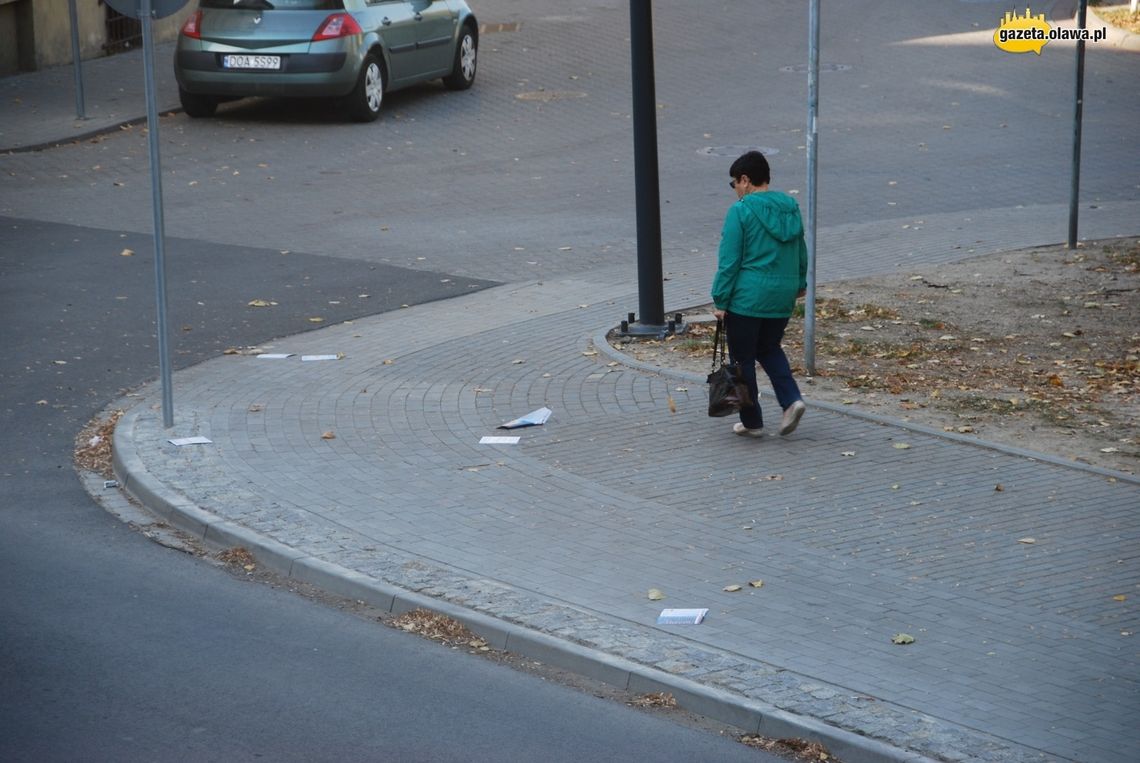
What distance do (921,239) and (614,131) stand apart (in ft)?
21.3

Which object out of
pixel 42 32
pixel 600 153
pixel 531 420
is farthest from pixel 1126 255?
pixel 42 32

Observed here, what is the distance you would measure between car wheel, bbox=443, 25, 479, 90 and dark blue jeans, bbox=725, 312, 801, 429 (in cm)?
1449

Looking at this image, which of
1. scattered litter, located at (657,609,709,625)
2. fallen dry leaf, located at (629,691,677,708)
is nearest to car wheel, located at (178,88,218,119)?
scattered litter, located at (657,609,709,625)

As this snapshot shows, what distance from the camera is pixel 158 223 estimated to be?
921 centimetres

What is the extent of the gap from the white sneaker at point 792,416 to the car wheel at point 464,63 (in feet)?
48.3

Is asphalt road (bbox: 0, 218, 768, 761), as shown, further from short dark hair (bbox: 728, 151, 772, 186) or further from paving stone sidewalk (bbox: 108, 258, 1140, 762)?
short dark hair (bbox: 728, 151, 772, 186)

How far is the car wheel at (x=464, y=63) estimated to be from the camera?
22859 millimetres

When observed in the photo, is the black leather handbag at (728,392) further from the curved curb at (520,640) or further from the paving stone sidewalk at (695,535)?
the curved curb at (520,640)

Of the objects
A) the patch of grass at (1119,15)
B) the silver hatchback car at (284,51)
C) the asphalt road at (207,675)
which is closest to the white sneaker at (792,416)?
the asphalt road at (207,675)

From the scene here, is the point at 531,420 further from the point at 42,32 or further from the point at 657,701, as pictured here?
the point at 42,32

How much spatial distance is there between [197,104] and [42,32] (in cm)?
459

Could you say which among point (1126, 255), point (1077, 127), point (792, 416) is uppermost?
point (1077, 127)

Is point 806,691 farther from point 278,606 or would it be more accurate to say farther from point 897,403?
point 897,403

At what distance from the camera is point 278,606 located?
7000 millimetres
